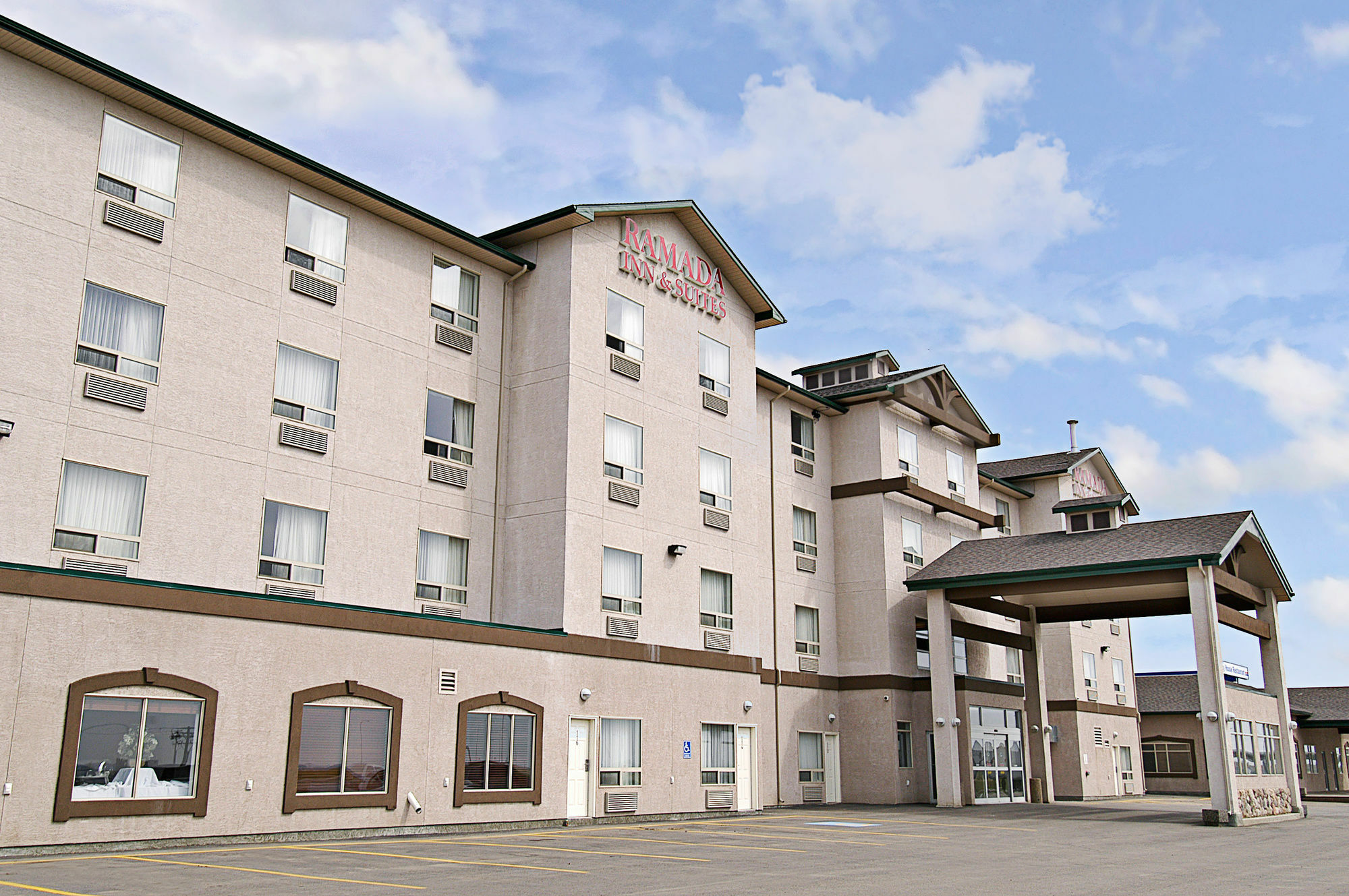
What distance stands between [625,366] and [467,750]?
1018 cm

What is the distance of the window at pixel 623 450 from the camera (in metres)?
26.5

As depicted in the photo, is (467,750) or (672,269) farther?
(672,269)

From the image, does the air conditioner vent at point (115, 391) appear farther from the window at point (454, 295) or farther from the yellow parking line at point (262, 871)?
the yellow parking line at point (262, 871)

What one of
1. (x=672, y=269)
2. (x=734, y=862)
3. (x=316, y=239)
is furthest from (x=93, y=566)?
(x=672, y=269)

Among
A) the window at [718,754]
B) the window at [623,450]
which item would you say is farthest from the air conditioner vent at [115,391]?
the window at [718,754]

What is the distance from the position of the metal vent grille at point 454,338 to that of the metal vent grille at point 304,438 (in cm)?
397

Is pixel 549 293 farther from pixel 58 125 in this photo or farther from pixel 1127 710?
pixel 1127 710

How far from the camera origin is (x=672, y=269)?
29.8 metres

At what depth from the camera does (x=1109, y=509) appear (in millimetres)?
33688

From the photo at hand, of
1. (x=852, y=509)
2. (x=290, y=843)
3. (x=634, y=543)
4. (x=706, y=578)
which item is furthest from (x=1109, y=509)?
(x=290, y=843)

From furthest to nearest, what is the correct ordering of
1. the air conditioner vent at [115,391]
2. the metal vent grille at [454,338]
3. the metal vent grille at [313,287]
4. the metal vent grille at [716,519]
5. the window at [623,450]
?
1. the metal vent grille at [716,519]
2. the window at [623,450]
3. the metal vent grille at [454,338]
4. the metal vent grille at [313,287]
5. the air conditioner vent at [115,391]

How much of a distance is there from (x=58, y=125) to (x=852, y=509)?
24816 millimetres

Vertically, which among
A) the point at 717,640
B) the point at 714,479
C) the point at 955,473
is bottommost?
the point at 717,640

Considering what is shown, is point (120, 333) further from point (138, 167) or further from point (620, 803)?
point (620, 803)
